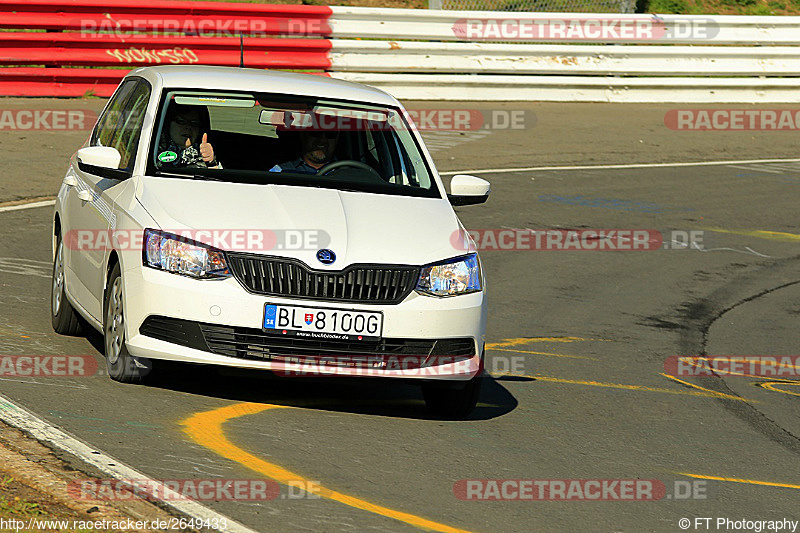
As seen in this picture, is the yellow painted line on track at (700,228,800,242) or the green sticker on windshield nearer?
the green sticker on windshield

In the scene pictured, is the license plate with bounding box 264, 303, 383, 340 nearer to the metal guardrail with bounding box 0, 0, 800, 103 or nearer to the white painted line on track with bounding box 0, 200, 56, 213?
the white painted line on track with bounding box 0, 200, 56, 213

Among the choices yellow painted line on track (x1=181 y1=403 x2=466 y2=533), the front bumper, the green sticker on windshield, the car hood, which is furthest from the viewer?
the green sticker on windshield

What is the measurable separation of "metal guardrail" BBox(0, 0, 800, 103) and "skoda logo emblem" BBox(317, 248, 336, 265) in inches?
517

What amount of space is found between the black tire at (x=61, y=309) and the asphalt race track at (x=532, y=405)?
0.30 feet

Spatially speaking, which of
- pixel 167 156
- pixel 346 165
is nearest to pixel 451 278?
pixel 346 165

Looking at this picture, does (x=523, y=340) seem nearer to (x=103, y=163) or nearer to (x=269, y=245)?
(x=269, y=245)

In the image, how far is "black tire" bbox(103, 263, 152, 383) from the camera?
256 inches

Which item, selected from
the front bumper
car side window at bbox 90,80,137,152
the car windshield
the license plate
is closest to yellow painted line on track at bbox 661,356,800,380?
the car windshield

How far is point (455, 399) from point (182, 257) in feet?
5.31

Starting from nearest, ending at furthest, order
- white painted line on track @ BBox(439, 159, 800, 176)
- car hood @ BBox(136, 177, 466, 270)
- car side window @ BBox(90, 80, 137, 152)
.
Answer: car hood @ BBox(136, 177, 466, 270) → car side window @ BBox(90, 80, 137, 152) → white painted line on track @ BBox(439, 159, 800, 176)

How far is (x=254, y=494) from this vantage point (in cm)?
509

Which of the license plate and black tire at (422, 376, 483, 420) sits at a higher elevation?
the license plate

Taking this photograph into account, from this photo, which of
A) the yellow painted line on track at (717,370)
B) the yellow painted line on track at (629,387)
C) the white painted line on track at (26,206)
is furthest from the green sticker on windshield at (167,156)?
the white painted line on track at (26,206)

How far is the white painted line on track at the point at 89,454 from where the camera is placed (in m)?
4.75
